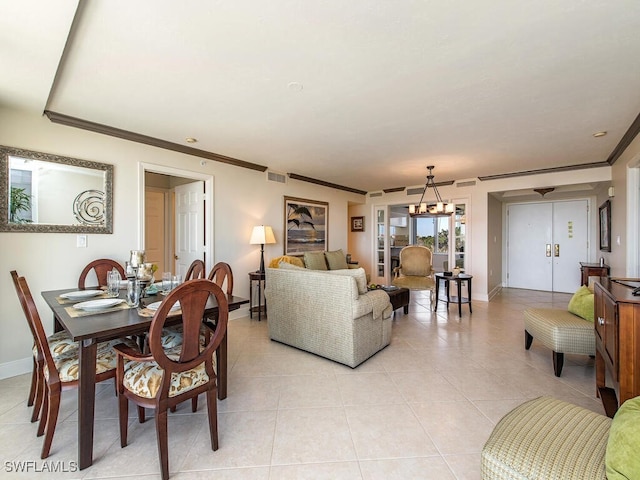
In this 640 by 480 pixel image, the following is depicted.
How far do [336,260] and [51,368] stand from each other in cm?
448

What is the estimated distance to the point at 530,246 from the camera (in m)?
6.70

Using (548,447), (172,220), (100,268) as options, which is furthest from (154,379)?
(172,220)

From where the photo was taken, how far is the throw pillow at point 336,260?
5.57 m

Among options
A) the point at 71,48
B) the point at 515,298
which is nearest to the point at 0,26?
the point at 71,48

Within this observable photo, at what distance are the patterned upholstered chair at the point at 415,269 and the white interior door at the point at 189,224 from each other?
10.6ft

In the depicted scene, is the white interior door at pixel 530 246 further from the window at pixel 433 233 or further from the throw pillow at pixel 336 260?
the throw pillow at pixel 336 260

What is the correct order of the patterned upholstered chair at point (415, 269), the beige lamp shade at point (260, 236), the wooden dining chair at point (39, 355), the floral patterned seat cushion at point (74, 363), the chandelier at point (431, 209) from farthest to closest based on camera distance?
1. the patterned upholstered chair at point (415, 269)
2. the chandelier at point (431, 209)
3. the beige lamp shade at point (260, 236)
4. the wooden dining chair at point (39, 355)
5. the floral patterned seat cushion at point (74, 363)

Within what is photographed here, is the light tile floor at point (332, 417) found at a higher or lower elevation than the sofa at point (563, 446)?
lower

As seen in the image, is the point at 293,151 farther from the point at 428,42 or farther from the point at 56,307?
the point at 56,307

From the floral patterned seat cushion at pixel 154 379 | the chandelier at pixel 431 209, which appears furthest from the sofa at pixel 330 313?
the chandelier at pixel 431 209

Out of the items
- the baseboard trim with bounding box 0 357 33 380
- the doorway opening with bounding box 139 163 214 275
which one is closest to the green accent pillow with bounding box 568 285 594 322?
the doorway opening with bounding box 139 163 214 275

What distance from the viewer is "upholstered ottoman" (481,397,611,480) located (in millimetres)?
1005

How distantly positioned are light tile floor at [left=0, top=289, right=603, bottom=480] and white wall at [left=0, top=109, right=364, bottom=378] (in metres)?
0.60

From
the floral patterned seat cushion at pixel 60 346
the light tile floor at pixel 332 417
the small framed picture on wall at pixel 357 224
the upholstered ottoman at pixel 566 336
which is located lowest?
the light tile floor at pixel 332 417
